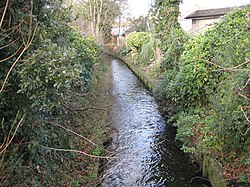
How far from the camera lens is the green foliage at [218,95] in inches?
183

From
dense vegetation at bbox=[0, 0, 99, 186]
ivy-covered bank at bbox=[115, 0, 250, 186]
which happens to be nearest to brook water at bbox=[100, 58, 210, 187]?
ivy-covered bank at bbox=[115, 0, 250, 186]

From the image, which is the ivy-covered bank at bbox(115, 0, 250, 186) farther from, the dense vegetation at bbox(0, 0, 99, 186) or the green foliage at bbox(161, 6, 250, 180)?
the dense vegetation at bbox(0, 0, 99, 186)

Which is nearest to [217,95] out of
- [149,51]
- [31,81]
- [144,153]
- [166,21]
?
[144,153]

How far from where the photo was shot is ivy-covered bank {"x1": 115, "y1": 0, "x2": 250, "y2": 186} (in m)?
4.61

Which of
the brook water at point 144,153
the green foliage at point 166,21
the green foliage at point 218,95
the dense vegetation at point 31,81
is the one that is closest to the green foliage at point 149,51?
the green foliage at point 166,21

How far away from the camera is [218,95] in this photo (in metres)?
5.70

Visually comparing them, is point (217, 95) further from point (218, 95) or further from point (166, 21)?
point (166, 21)

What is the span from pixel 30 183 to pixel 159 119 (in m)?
6.47

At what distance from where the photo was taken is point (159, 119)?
9258mm

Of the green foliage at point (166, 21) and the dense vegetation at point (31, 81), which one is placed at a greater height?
the green foliage at point (166, 21)

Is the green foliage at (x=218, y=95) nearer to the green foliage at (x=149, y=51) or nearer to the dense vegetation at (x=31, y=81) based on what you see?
the dense vegetation at (x=31, y=81)

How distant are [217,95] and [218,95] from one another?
0.17ft

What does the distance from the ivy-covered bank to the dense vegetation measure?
7.14 feet

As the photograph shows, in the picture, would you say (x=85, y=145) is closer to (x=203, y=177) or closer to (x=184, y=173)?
(x=184, y=173)
